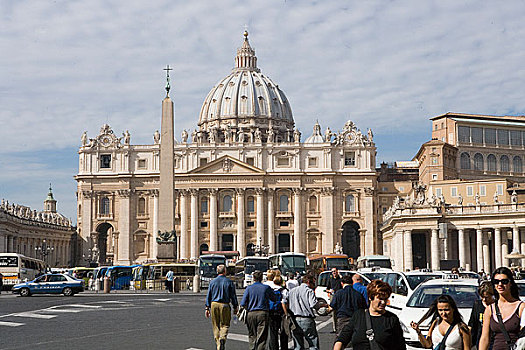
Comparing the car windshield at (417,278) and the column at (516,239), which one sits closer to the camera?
the car windshield at (417,278)

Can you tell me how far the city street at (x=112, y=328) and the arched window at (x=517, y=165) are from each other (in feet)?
228

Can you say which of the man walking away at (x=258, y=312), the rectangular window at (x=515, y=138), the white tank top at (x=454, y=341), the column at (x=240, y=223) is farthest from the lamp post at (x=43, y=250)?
the white tank top at (x=454, y=341)

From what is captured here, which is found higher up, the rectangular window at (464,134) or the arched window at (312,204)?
the rectangular window at (464,134)

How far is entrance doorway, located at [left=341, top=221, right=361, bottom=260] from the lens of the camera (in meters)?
104

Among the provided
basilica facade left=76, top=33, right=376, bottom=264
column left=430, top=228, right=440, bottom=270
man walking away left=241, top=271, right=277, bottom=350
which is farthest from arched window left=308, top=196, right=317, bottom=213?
man walking away left=241, top=271, right=277, bottom=350

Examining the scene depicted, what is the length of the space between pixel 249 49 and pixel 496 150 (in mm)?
62047

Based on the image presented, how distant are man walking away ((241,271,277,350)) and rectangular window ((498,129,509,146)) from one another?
81392 mm

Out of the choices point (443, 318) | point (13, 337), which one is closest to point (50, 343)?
point (13, 337)

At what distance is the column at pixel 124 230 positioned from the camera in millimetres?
99938

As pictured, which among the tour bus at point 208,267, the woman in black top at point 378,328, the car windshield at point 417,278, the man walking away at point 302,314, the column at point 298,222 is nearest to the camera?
the woman in black top at point 378,328

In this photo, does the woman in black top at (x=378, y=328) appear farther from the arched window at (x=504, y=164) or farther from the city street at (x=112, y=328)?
the arched window at (x=504, y=164)

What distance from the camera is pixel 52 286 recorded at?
39.7 metres

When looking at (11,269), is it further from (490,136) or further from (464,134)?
(490,136)

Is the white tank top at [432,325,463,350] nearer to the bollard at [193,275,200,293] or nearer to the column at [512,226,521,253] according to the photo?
the bollard at [193,275,200,293]
